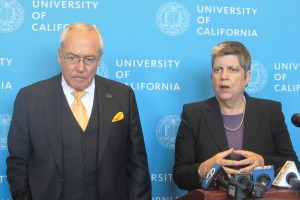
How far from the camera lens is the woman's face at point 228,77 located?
1945mm

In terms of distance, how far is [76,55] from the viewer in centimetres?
177

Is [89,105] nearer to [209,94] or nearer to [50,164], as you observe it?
[50,164]

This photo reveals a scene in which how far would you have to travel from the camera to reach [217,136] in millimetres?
1938

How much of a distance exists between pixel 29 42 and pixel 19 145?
2.63 feet

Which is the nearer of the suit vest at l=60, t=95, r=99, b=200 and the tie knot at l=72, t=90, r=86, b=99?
the suit vest at l=60, t=95, r=99, b=200

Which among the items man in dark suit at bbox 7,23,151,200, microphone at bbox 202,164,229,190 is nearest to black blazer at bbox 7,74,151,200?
man in dark suit at bbox 7,23,151,200

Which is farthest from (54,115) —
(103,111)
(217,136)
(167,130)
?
(167,130)

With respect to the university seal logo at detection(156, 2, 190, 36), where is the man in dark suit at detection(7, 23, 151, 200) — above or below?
below

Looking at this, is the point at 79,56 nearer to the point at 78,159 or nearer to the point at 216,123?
the point at 78,159

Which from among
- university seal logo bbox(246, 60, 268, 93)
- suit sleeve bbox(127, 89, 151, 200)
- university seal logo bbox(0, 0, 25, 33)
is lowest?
suit sleeve bbox(127, 89, 151, 200)

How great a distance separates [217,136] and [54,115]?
78cm

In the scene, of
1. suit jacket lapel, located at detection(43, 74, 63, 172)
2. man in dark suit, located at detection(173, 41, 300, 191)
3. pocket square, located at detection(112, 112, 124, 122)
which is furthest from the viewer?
man in dark suit, located at detection(173, 41, 300, 191)

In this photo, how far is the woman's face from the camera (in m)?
1.95

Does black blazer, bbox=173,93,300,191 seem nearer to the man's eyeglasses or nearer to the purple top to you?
the purple top
